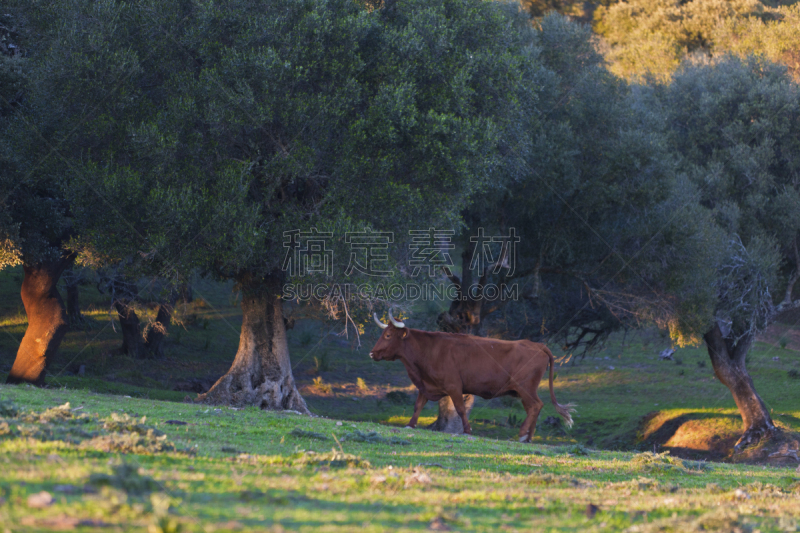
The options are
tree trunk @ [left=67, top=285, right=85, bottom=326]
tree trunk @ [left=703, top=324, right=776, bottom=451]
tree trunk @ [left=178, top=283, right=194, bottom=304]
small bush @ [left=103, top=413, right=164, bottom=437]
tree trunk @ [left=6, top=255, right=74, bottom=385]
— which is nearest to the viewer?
small bush @ [left=103, top=413, right=164, bottom=437]

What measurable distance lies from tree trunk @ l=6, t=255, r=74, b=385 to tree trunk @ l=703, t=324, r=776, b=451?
62.9ft

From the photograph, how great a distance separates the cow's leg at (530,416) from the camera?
15984 millimetres

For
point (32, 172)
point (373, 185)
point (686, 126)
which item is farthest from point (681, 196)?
point (32, 172)

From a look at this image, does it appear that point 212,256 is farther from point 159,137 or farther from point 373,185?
point 373,185

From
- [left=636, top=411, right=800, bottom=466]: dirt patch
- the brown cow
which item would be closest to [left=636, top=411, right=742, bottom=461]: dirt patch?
[left=636, top=411, right=800, bottom=466]: dirt patch

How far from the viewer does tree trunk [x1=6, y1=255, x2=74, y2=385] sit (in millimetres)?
Answer: 17625

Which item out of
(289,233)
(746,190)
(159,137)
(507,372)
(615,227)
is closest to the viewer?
(159,137)

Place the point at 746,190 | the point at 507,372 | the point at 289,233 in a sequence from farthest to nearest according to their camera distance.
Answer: the point at 746,190, the point at 507,372, the point at 289,233

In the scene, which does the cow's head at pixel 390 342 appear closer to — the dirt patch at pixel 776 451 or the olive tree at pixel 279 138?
the olive tree at pixel 279 138

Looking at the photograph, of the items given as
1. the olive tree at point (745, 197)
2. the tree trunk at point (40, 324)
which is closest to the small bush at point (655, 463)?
the olive tree at point (745, 197)

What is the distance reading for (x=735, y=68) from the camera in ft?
78.4

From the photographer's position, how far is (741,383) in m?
21.6

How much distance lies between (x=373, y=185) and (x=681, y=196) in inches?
387

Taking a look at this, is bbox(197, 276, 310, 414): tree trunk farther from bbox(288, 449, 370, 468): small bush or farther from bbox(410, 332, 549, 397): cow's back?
bbox(288, 449, 370, 468): small bush
